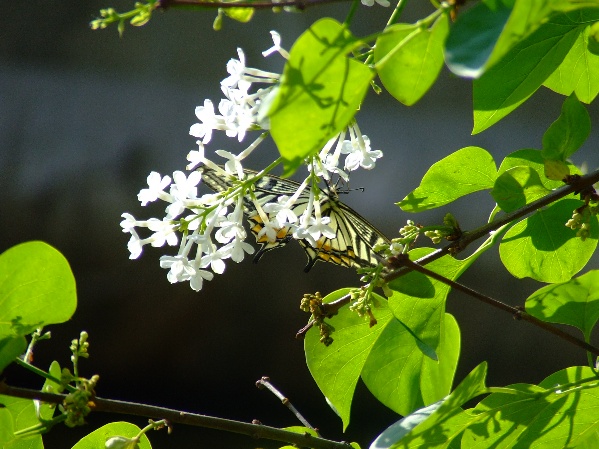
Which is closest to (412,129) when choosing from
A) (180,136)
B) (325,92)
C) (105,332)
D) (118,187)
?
(180,136)

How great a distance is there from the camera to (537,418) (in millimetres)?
530

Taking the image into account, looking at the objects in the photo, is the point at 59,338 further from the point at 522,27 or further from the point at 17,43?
the point at 522,27

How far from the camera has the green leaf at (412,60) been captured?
41cm

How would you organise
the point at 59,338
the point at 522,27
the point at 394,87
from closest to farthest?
the point at 522,27
the point at 394,87
the point at 59,338

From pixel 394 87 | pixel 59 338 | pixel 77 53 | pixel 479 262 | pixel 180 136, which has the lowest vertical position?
pixel 59 338

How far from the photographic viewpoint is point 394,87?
1.45ft

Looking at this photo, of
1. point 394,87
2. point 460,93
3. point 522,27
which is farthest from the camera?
point 460,93

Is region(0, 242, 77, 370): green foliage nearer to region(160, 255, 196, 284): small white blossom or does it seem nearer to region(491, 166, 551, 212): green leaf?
region(160, 255, 196, 284): small white blossom

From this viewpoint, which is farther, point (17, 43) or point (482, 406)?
point (17, 43)

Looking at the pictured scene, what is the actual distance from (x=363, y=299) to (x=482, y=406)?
0.13 metres

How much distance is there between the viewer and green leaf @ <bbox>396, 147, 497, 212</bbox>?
602 mm

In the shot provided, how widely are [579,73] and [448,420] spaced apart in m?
0.35

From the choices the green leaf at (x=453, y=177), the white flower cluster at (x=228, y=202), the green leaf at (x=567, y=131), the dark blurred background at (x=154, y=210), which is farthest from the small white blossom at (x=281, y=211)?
the dark blurred background at (x=154, y=210)

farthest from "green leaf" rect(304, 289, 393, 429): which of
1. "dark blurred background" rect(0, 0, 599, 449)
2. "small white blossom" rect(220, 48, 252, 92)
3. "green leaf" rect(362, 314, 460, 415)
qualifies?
"dark blurred background" rect(0, 0, 599, 449)
